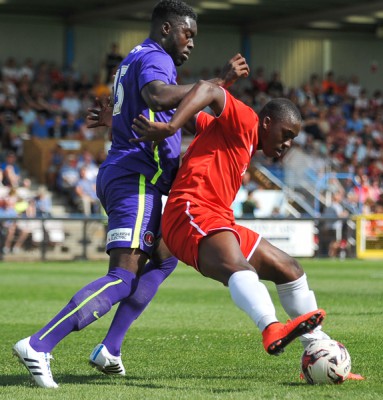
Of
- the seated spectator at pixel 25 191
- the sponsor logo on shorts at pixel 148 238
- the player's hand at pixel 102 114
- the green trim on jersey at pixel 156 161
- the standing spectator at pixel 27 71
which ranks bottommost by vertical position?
the seated spectator at pixel 25 191

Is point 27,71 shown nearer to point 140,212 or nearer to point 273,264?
point 140,212

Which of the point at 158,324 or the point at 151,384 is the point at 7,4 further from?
the point at 151,384

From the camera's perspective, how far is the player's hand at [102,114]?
25.3 ft

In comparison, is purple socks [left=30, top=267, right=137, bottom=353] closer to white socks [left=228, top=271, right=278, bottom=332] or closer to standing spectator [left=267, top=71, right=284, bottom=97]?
white socks [left=228, top=271, right=278, bottom=332]

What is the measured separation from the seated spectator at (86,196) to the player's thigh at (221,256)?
21.3 metres

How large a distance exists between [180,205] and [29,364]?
1.33 m

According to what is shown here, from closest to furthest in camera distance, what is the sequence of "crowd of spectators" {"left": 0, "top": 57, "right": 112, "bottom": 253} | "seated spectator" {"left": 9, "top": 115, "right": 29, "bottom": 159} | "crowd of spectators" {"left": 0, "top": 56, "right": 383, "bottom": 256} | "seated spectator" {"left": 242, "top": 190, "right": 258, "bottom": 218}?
"crowd of spectators" {"left": 0, "top": 57, "right": 112, "bottom": 253} → "seated spectator" {"left": 242, "top": 190, "right": 258, "bottom": 218} → "crowd of spectators" {"left": 0, "top": 56, "right": 383, "bottom": 256} → "seated spectator" {"left": 9, "top": 115, "right": 29, "bottom": 159}

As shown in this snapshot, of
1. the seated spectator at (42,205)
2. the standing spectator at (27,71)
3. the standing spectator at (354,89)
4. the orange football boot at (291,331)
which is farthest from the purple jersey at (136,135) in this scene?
the standing spectator at (354,89)

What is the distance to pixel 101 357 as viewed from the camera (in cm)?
702

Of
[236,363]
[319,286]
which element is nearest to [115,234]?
[236,363]

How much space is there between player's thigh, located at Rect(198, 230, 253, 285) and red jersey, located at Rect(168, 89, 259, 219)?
23cm

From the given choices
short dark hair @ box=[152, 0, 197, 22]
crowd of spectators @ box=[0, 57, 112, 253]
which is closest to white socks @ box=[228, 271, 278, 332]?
short dark hair @ box=[152, 0, 197, 22]

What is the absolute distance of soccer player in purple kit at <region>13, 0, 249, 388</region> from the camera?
6.57 meters

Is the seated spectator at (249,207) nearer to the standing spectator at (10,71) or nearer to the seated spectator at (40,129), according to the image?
the seated spectator at (40,129)
